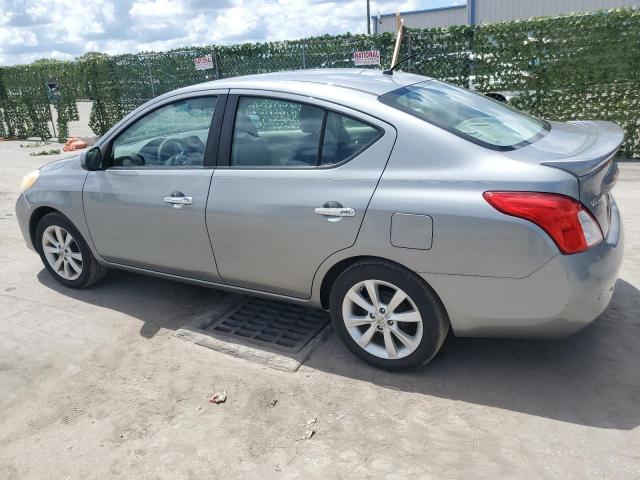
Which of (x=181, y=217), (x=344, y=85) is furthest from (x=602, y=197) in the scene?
(x=181, y=217)

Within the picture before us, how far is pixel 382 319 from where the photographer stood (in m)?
3.17

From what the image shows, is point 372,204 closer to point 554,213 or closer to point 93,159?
point 554,213

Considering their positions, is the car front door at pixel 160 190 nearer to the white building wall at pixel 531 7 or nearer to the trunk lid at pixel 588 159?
the trunk lid at pixel 588 159

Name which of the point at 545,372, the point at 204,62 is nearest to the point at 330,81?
the point at 545,372

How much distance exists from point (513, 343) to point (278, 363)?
4.83ft

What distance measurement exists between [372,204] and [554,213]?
90cm

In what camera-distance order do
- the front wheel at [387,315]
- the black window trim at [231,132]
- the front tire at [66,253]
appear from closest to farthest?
1. the front wheel at [387,315]
2. the black window trim at [231,132]
3. the front tire at [66,253]

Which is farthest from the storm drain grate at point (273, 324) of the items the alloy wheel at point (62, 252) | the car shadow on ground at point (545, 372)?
the alloy wheel at point (62, 252)

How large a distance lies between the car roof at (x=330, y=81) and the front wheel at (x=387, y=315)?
108 centimetres

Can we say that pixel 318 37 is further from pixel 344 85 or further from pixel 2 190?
pixel 344 85

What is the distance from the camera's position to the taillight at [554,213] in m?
2.63

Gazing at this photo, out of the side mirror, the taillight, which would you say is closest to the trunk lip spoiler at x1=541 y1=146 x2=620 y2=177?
the taillight

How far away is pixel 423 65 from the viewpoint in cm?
1004

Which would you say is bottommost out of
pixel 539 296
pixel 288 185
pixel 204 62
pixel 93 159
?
pixel 539 296
